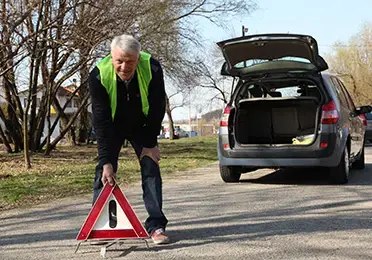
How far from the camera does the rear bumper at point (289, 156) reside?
749 cm

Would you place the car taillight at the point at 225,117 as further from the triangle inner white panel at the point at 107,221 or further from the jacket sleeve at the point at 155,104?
the triangle inner white panel at the point at 107,221

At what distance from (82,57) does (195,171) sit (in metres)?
4.74

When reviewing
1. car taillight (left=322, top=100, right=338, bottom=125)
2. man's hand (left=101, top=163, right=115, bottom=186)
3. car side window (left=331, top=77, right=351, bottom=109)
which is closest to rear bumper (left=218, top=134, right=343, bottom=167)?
car taillight (left=322, top=100, right=338, bottom=125)

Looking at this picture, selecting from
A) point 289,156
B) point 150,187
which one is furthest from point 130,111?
point 289,156

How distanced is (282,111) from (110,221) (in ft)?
17.0

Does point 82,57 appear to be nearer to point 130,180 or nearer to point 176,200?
point 130,180

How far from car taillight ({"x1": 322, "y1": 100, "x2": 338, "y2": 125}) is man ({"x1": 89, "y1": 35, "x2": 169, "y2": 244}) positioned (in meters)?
3.65

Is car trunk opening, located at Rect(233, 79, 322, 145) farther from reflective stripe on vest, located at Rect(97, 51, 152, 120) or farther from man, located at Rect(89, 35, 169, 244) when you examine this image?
reflective stripe on vest, located at Rect(97, 51, 152, 120)

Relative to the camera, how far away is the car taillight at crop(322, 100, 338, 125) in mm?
7504

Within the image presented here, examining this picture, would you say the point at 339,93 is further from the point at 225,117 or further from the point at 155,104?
the point at 155,104

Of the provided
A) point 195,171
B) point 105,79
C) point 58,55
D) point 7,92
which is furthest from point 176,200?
point 7,92

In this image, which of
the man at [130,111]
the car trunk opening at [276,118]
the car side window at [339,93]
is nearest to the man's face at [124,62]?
the man at [130,111]

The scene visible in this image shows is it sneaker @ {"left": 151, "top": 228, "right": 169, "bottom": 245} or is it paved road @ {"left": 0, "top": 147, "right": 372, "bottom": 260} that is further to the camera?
sneaker @ {"left": 151, "top": 228, "right": 169, "bottom": 245}

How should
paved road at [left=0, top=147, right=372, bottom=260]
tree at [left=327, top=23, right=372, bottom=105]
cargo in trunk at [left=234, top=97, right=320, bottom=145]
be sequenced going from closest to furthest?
1. paved road at [left=0, top=147, right=372, bottom=260]
2. cargo in trunk at [left=234, top=97, right=320, bottom=145]
3. tree at [left=327, top=23, right=372, bottom=105]
